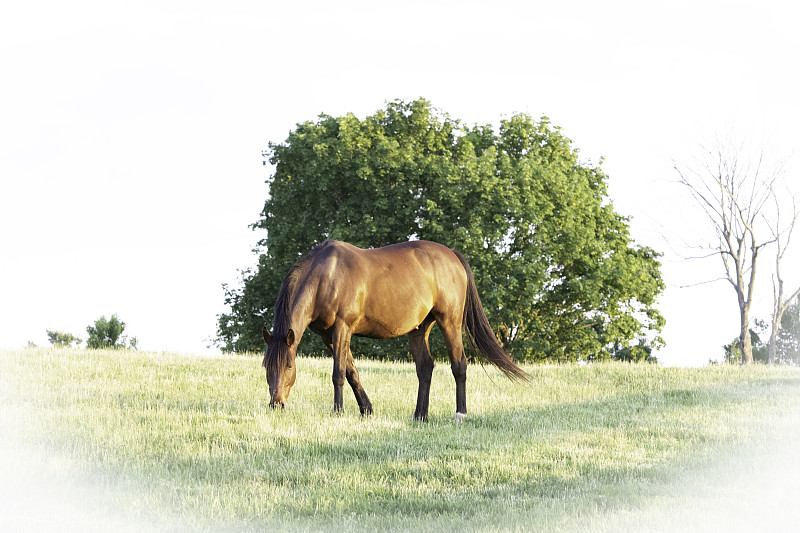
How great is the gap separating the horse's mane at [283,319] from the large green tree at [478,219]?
1579 centimetres

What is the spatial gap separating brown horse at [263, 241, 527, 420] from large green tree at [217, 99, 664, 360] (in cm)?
1405

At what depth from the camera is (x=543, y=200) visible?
1140 inches

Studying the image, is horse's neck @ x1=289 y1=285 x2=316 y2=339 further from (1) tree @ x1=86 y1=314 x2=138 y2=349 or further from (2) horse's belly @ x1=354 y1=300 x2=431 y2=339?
(1) tree @ x1=86 y1=314 x2=138 y2=349

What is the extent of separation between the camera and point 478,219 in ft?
90.1

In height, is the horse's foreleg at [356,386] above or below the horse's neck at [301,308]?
below

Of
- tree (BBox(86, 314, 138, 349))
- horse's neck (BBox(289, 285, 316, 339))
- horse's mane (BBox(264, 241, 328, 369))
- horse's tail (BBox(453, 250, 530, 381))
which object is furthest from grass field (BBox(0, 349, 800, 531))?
tree (BBox(86, 314, 138, 349))

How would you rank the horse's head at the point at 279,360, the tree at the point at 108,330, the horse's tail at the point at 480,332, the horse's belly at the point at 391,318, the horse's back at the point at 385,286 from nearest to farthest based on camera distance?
the horse's head at the point at 279,360 → the horse's back at the point at 385,286 → the horse's belly at the point at 391,318 → the horse's tail at the point at 480,332 → the tree at the point at 108,330

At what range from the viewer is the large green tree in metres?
27.8

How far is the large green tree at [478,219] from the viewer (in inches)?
1094

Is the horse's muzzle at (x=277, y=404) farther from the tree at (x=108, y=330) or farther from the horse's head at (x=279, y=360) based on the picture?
the tree at (x=108, y=330)

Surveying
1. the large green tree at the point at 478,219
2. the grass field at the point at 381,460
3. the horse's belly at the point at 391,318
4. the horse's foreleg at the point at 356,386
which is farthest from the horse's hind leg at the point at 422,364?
the large green tree at the point at 478,219

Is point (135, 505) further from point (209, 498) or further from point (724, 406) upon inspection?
point (724, 406)

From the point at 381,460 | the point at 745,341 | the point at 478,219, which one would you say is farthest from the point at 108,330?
the point at 381,460

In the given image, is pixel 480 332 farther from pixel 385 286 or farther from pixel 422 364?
pixel 385 286
